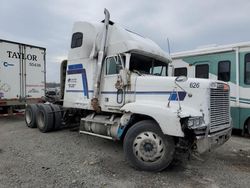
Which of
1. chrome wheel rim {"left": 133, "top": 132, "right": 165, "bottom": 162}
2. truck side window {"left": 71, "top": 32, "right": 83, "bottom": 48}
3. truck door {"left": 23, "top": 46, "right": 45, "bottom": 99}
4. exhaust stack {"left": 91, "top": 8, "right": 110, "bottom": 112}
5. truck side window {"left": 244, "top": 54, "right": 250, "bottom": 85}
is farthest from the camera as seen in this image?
truck door {"left": 23, "top": 46, "right": 45, "bottom": 99}

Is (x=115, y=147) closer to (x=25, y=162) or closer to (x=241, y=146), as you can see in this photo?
(x=25, y=162)

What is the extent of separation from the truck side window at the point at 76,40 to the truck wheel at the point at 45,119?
2632 mm

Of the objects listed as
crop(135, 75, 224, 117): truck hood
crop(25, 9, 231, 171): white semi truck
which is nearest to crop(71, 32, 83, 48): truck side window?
crop(25, 9, 231, 171): white semi truck

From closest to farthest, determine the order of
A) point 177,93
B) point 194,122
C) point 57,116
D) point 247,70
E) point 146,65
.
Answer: point 194,122, point 177,93, point 146,65, point 247,70, point 57,116

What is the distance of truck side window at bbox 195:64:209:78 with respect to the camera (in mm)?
8891

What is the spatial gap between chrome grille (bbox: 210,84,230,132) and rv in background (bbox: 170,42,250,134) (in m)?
2.37

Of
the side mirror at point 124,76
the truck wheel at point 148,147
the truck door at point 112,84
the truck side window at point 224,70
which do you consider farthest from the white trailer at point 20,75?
the truck side window at point 224,70

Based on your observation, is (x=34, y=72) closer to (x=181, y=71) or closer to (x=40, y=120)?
(x=40, y=120)

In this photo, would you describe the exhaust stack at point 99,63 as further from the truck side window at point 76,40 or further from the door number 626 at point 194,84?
the door number 626 at point 194,84

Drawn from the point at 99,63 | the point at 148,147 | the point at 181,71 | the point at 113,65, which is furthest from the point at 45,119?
the point at 181,71

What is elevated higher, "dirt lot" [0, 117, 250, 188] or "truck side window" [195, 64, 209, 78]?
"truck side window" [195, 64, 209, 78]

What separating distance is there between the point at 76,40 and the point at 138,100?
303 centimetres

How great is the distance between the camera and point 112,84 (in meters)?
6.09

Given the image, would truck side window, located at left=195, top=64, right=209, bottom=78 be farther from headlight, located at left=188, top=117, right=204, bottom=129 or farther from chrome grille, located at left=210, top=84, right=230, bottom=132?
headlight, located at left=188, top=117, right=204, bottom=129
